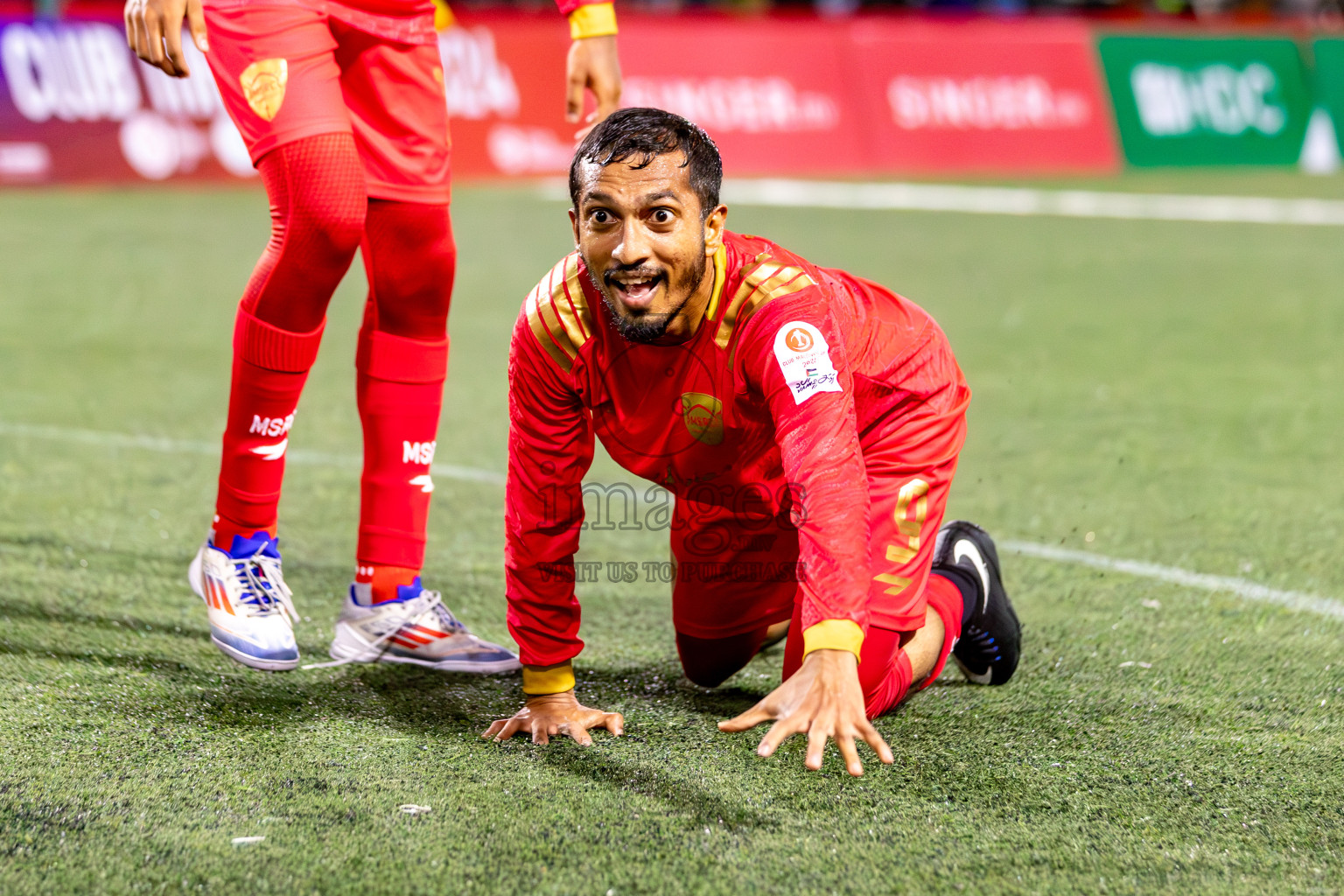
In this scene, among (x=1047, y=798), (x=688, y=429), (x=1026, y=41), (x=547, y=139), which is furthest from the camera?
(x=1026, y=41)

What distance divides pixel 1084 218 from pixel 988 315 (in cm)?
371

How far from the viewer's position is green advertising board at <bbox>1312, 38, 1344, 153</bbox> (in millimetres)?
13258

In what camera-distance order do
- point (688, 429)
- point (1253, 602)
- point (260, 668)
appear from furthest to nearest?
point (1253, 602), point (260, 668), point (688, 429)

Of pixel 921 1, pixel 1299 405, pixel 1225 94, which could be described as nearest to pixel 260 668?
pixel 1299 405

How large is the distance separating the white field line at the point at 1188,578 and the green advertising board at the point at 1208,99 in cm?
1010

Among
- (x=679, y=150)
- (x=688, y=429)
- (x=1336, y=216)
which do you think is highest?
(x=679, y=150)

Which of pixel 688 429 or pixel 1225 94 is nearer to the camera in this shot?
pixel 688 429

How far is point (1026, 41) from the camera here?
41.1 ft

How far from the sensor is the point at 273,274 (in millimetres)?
2805

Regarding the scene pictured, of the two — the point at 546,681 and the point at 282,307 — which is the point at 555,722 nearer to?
the point at 546,681

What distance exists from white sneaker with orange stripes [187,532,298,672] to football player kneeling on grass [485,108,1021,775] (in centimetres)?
56

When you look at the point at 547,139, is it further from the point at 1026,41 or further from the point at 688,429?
the point at 688,429

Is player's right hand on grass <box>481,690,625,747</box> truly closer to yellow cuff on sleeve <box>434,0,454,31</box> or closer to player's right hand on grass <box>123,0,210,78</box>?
player's right hand on grass <box>123,0,210,78</box>

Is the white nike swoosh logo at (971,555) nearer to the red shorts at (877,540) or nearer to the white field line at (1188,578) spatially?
the red shorts at (877,540)
